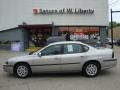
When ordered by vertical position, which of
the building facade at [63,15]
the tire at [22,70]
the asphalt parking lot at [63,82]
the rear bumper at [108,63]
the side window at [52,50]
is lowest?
the asphalt parking lot at [63,82]

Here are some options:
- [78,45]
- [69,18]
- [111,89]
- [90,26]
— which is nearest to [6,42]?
[69,18]

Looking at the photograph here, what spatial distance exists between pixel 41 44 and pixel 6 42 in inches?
158

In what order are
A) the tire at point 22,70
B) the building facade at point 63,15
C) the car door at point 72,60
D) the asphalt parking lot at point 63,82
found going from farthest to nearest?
the building facade at point 63,15, the tire at point 22,70, the car door at point 72,60, the asphalt parking lot at point 63,82

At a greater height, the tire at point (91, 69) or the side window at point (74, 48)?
the side window at point (74, 48)

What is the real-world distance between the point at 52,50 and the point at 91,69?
1.80m

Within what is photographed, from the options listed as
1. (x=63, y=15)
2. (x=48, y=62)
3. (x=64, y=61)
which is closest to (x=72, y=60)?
(x=64, y=61)

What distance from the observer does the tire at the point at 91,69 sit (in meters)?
11.2

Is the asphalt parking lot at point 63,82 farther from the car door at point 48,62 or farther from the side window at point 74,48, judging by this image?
the side window at point 74,48

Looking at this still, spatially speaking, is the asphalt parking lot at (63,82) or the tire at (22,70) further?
the tire at (22,70)

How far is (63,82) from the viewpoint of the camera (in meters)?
10.3

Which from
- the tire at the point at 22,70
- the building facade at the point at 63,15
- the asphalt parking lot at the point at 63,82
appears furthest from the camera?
the building facade at the point at 63,15

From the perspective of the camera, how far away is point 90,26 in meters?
31.9

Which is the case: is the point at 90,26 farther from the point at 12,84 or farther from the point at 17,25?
the point at 12,84

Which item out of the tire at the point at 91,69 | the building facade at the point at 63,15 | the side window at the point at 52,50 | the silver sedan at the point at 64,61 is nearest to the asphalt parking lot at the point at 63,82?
the tire at the point at 91,69
